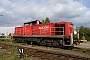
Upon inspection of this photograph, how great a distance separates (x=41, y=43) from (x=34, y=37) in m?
1.41

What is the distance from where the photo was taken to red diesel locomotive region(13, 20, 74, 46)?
15.6 metres

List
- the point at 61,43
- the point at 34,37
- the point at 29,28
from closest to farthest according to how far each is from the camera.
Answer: the point at 61,43
the point at 34,37
the point at 29,28

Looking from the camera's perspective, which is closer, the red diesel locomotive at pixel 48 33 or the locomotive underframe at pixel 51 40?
the locomotive underframe at pixel 51 40

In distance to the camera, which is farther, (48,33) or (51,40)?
(48,33)

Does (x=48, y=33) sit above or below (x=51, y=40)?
above

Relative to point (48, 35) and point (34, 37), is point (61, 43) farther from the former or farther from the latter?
point (34, 37)

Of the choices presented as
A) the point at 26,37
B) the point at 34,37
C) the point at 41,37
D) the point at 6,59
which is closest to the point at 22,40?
the point at 26,37

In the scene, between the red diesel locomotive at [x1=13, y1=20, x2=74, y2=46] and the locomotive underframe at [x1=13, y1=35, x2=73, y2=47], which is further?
the red diesel locomotive at [x1=13, y1=20, x2=74, y2=46]

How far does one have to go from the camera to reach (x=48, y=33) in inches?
696

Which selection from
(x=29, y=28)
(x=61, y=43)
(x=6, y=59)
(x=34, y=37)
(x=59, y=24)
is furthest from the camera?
(x=29, y=28)

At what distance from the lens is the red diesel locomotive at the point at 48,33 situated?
51.1ft

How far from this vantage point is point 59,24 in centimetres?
1683

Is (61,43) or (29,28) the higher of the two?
(29,28)

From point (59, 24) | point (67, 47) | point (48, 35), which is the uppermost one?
point (59, 24)
